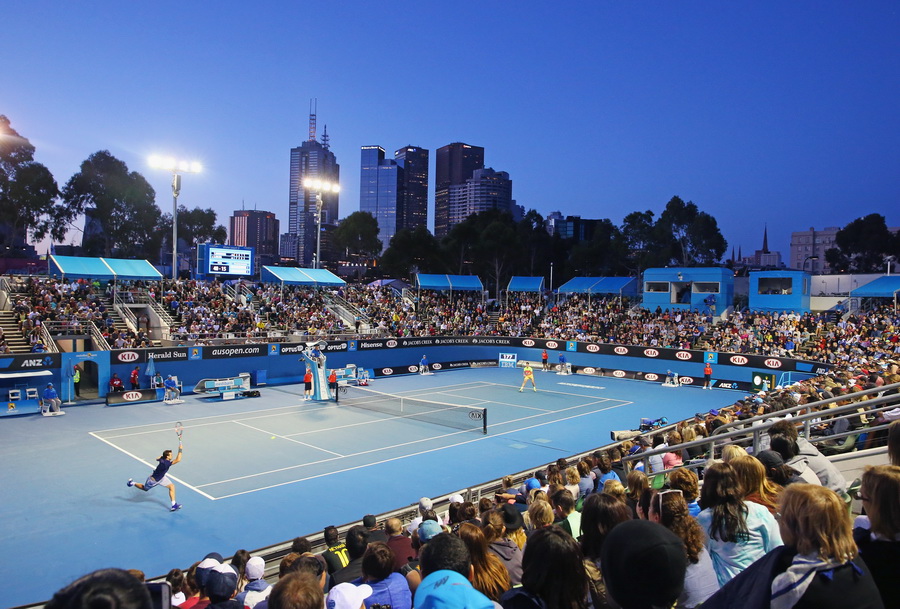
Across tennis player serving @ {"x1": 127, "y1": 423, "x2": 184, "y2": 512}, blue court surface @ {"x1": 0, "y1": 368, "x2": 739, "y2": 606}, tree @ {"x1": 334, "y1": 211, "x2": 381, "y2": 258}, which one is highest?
tree @ {"x1": 334, "y1": 211, "x2": 381, "y2": 258}

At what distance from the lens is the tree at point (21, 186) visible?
62812 mm

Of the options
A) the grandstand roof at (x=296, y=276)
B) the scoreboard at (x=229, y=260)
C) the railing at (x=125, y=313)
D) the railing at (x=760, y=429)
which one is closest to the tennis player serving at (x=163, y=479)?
the railing at (x=760, y=429)

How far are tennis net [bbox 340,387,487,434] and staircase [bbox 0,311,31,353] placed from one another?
1621 centimetres

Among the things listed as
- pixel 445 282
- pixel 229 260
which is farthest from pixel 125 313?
pixel 445 282

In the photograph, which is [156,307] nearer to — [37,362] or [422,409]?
[37,362]

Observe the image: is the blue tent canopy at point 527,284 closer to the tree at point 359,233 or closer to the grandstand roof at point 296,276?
the grandstand roof at point 296,276

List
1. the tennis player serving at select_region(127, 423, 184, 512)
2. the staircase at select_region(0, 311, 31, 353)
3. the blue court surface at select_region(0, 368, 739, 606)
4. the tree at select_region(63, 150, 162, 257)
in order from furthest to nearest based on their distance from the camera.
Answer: the tree at select_region(63, 150, 162, 257) → the staircase at select_region(0, 311, 31, 353) → the tennis player serving at select_region(127, 423, 184, 512) → the blue court surface at select_region(0, 368, 739, 606)

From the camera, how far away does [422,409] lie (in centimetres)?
2991

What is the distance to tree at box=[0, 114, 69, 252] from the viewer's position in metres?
62.8

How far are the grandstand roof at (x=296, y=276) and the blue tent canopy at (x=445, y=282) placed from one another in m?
9.85

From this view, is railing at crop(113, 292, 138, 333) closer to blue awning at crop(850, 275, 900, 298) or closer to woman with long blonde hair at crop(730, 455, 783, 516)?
woman with long blonde hair at crop(730, 455, 783, 516)

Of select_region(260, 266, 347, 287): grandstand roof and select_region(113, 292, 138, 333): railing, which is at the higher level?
select_region(260, 266, 347, 287): grandstand roof

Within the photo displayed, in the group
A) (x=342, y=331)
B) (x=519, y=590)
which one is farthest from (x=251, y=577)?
(x=342, y=331)

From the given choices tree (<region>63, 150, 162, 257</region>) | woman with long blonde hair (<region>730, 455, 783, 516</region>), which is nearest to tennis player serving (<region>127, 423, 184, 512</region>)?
woman with long blonde hair (<region>730, 455, 783, 516</region>)
